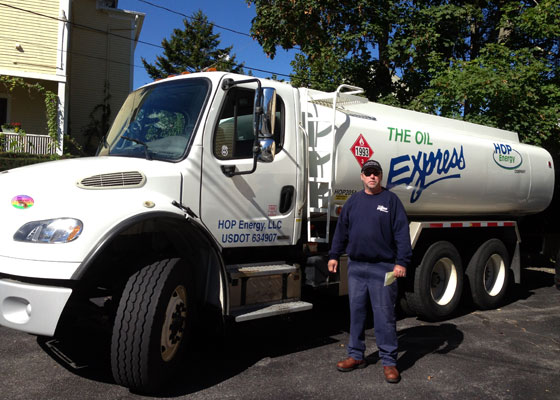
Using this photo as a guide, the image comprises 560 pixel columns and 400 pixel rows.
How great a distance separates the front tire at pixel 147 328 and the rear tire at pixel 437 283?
365cm

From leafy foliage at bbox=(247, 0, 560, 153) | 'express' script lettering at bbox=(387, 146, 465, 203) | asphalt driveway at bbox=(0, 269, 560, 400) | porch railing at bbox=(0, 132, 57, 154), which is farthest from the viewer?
porch railing at bbox=(0, 132, 57, 154)

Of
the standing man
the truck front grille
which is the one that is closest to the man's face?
the standing man

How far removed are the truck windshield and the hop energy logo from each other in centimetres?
504

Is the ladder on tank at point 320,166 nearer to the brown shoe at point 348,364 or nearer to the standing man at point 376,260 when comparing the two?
the standing man at point 376,260

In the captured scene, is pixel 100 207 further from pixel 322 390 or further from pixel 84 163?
pixel 322 390

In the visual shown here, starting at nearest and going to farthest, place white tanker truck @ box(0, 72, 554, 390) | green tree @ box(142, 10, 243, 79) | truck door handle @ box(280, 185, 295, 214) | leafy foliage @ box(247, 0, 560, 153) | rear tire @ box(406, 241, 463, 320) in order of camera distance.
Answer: white tanker truck @ box(0, 72, 554, 390) < truck door handle @ box(280, 185, 295, 214) < rear tire @ box(406, 241, 463, 320) < leafy foliage @ box(247, 0, 560, 153) < green tree @ box(142, 10, 243, 79)

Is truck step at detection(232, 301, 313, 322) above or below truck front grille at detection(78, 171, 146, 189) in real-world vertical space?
below

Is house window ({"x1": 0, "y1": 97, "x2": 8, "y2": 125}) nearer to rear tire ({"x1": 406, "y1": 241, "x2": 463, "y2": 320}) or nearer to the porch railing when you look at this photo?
the porch railing

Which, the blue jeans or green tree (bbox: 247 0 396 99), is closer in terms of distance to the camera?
the blue jeans

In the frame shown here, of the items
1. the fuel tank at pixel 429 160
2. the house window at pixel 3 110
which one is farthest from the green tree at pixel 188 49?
the fuel tank at pixel 429 160

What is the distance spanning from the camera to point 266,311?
4832 millimetres

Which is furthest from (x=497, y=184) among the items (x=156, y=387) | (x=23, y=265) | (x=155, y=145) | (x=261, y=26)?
(x=261, y=26)

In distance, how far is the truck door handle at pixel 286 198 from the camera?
5.35 metres

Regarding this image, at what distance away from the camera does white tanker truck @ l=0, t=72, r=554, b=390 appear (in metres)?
3.72
